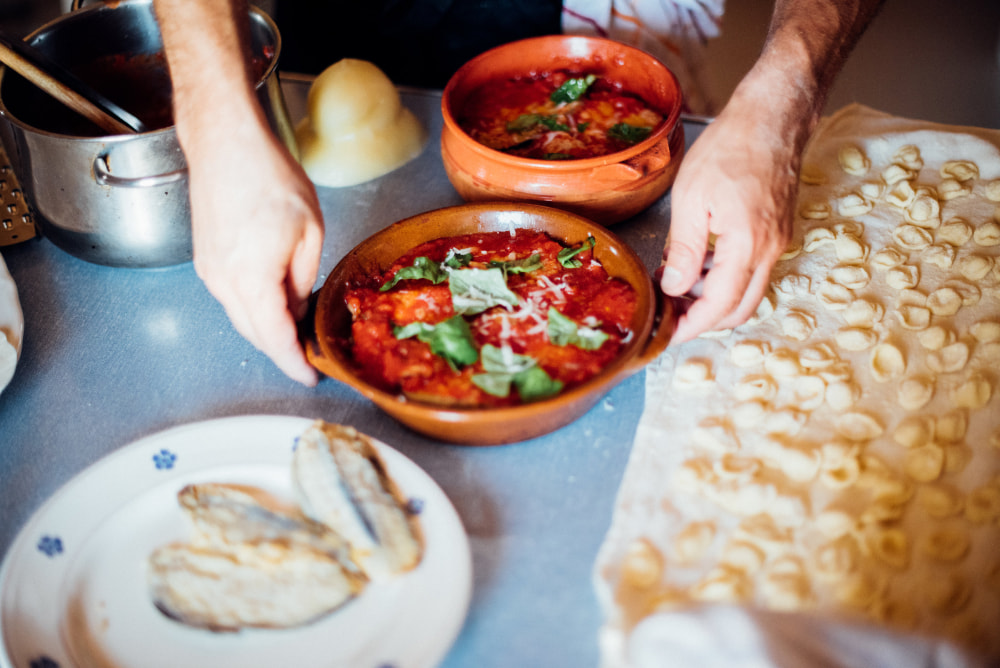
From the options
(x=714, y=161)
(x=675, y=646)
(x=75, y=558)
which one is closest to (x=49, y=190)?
(x=75, y=558)

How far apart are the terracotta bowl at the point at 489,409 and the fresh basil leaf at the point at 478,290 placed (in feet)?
0.52

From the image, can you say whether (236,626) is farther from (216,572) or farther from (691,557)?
(691,557)

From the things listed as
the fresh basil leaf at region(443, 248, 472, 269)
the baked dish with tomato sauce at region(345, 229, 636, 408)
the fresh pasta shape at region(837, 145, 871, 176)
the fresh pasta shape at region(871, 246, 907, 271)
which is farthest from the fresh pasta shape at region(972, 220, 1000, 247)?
the fresh basil leaf at region(443, 248, 472, 269)

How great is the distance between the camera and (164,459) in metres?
1.04

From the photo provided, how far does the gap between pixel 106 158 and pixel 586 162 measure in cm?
83

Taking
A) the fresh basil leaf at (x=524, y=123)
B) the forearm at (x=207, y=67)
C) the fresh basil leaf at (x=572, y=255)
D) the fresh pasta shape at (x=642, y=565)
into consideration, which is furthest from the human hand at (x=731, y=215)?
the forearm at (x=207, y=67)

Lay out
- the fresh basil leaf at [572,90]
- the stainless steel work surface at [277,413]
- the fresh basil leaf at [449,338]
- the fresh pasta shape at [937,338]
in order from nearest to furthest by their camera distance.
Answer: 1. the stainless steel work surface at [277,413]
2. the fresh basil leaf at [449,338]
3. the fresh pasta shape at [937,338]
4. the fresh basil leaf at [572,90]

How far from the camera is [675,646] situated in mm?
808

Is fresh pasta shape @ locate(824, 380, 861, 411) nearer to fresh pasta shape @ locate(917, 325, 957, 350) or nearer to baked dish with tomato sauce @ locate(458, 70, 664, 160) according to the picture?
fresh pasta shape @ locate(917, 325, 957, 350)

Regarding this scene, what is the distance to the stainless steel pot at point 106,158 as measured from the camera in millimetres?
1252

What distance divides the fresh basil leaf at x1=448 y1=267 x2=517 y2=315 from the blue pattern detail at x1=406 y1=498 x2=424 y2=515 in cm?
32

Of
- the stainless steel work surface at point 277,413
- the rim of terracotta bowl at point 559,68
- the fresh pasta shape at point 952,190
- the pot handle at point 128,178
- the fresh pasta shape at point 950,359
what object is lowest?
the stainless steel work surface at point 277,413

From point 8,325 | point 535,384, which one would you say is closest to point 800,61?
point 535,384

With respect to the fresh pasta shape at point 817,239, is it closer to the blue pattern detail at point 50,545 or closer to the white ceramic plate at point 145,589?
the white ceramic plate at point 145,589
